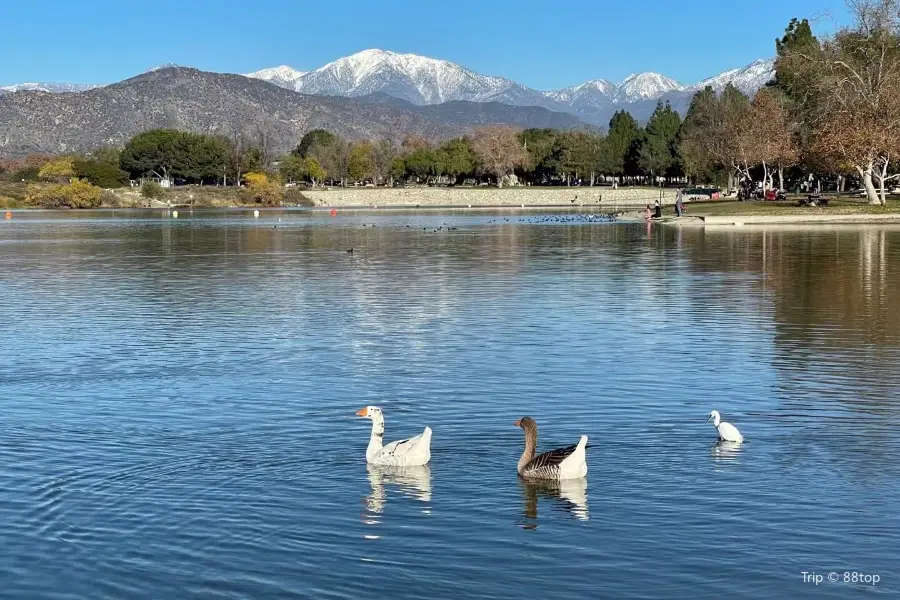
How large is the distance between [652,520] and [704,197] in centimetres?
11586

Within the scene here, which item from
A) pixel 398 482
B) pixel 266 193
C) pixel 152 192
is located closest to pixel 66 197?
pixel 152 192

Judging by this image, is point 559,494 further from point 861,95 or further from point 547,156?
point 547,156

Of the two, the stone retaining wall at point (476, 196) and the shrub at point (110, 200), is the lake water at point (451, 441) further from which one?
the shrub at point (110, 200)

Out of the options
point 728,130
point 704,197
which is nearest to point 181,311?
point 728,130

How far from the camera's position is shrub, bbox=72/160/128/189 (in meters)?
187

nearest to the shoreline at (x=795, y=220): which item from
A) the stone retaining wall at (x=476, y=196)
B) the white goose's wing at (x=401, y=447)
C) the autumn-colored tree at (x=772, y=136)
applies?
the autumn-colored tree at (x=772, y=136)

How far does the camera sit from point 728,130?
11138 centimetres

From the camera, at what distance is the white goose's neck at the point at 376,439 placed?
1395 centimetres

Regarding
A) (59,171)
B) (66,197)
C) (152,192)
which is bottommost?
(66,197)

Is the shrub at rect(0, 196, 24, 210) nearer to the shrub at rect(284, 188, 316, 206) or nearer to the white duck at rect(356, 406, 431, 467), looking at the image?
the shrub at rect(284, 188, 316, 206)

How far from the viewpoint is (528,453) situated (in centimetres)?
1332

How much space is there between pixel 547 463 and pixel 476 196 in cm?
15835

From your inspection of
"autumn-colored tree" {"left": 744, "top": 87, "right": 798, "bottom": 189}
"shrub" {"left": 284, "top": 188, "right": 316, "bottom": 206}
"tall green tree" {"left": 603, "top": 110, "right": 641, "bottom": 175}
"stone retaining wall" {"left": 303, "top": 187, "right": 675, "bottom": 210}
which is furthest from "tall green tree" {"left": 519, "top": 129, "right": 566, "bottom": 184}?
"autumn-colored tree" {"left": 744, "top": 87, "right": 798, "bottom": 189}

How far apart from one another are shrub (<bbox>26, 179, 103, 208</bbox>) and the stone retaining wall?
100 feet
